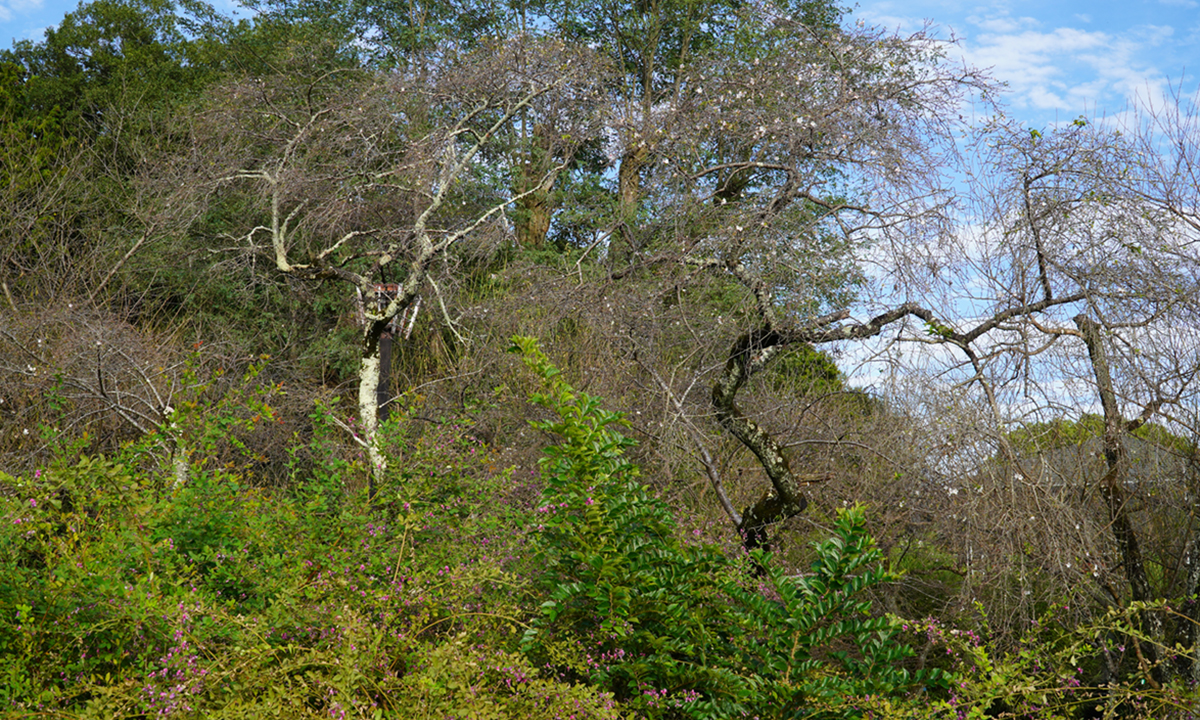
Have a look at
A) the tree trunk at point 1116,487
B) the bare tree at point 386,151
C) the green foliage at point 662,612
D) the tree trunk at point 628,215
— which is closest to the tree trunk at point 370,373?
the bare tree at point 386,151

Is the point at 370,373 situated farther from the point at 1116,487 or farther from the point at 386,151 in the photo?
the point at 1116,487

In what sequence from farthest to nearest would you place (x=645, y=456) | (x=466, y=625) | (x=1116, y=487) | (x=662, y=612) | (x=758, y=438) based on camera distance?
(x=645, y=456) < (x=758, y=438) < (x=1116, y=487) < (x=466, y=625) < (x=662, y=612)

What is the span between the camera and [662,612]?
3414 millimetres

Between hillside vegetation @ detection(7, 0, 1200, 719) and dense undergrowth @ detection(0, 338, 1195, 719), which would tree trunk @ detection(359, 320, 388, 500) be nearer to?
hillside vegetation @ detection(7, 0, 1200, 719)

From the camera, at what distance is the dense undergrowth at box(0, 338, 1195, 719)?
9.93ft

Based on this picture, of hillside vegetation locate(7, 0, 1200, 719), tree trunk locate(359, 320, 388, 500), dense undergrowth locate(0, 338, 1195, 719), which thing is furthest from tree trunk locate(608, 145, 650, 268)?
dense undergrowth locate(0, 338, 1195, 719)

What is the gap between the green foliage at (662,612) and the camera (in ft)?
10.3

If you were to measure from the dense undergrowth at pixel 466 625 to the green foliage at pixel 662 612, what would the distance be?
0.01m

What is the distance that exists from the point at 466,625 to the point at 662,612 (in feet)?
2.74

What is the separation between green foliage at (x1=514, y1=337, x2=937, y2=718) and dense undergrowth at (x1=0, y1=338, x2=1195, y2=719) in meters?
0.01

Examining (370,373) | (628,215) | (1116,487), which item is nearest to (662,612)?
(1116,487)

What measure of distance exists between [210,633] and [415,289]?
20.4ft

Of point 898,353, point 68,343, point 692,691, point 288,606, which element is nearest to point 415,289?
point 68,343

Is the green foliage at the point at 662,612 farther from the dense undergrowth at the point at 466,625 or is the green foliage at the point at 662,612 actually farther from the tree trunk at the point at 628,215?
the tree trunk at the point at 628,215
